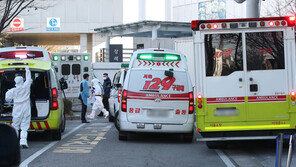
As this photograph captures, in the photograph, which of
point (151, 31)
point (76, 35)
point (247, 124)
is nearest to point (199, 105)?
point (247, 124)

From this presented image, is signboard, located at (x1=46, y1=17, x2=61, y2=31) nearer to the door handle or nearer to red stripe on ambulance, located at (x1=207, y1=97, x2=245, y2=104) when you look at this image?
red stripe on ambulance, located at (x1=207, y1=97, x2=245, y2=104)

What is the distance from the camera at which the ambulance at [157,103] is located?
11.8 meters

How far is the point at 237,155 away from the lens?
33.3ft

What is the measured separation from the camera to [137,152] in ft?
34.4

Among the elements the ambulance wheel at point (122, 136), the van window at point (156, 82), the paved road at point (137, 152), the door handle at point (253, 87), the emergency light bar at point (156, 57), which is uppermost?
the emergency light bar at point (156, 57)

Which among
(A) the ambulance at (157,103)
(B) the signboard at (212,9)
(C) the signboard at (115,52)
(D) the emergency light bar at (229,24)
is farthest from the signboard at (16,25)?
(D) the emergency light bar at (229,24)

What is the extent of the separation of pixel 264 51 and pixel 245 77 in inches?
25.2

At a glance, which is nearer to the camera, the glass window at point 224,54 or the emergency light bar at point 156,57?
the glass window at point 224,54

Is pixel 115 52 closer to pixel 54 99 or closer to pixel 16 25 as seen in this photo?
pixel 16 25

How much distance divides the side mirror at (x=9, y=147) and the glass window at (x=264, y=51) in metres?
7.25

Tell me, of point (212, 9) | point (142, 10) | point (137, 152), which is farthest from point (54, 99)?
point (142, 10)

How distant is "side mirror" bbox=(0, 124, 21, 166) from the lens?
3.43 meters

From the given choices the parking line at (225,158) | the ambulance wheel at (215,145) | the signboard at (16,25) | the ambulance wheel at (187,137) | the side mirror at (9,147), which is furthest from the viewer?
the signboard at (16,25)

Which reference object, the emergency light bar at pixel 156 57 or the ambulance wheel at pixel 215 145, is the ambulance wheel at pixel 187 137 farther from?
the emergency light bar at pixel 156 57
